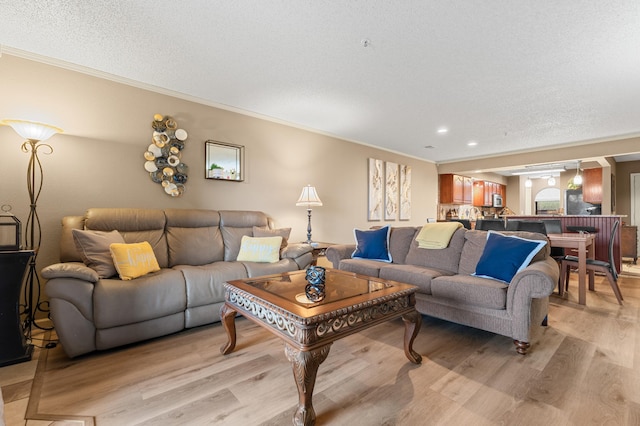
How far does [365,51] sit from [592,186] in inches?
299

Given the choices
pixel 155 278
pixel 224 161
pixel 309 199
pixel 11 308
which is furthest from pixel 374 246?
pixel 11 308

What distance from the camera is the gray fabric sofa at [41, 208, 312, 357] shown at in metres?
2.06

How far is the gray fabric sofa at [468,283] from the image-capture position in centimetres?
216

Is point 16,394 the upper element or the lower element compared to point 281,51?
lower

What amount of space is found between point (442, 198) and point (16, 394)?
784 cm

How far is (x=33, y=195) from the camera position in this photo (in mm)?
2559

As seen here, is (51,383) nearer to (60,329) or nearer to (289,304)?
(60,329)

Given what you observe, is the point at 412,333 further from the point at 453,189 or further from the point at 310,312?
the point at 453,189

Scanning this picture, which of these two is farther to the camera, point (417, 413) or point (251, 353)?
point (251, 353)

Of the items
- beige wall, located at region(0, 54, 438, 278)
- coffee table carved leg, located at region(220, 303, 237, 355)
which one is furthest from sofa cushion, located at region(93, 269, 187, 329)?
beige wall, located at region(0, 54, 438, 278)

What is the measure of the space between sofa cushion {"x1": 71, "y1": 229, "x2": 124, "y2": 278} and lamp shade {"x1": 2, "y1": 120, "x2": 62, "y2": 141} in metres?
0.83

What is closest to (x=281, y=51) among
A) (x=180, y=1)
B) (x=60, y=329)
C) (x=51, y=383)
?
(x=180, y=1)

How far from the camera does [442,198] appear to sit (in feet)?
24.8

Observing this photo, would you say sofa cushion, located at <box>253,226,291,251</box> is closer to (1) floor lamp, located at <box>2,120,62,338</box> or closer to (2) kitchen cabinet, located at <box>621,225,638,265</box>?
(1) floor lamp, located at <box>2,120,62,338</box>
